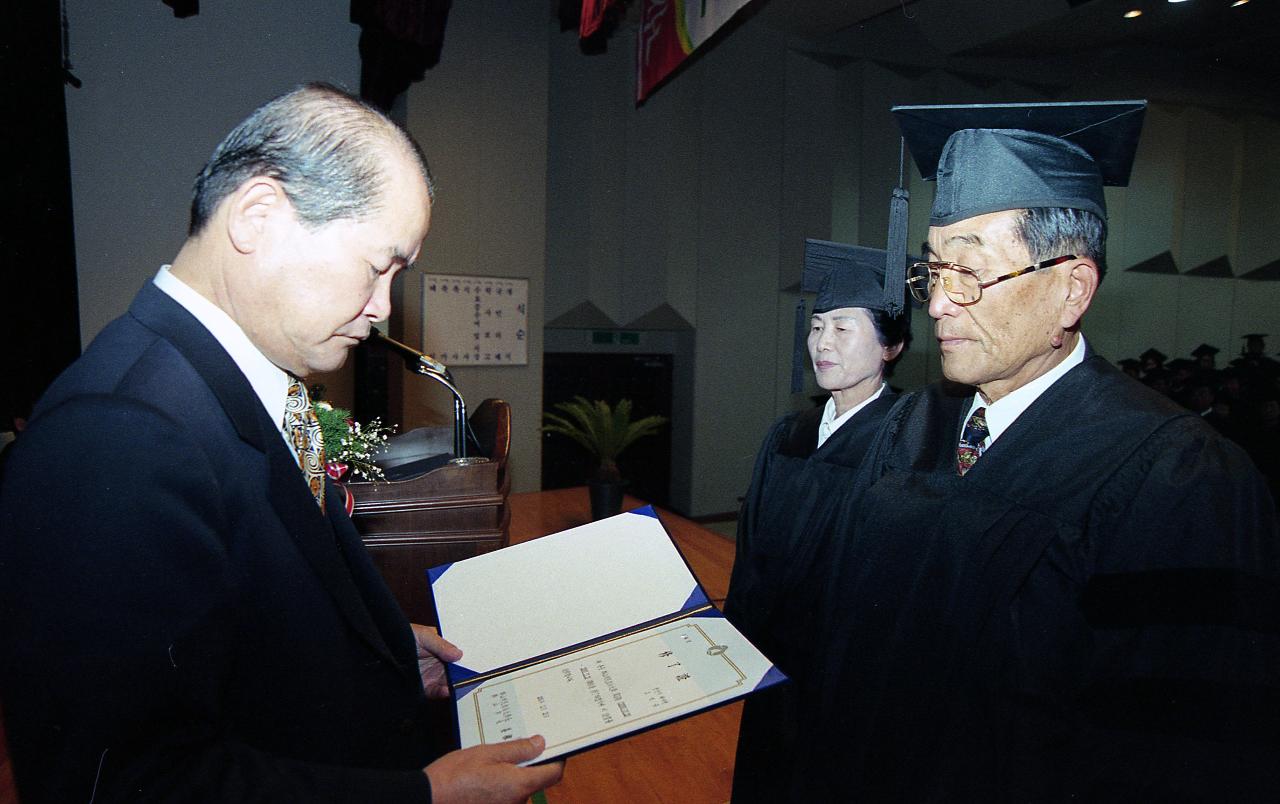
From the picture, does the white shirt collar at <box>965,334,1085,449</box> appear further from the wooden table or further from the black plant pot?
the black plant pot

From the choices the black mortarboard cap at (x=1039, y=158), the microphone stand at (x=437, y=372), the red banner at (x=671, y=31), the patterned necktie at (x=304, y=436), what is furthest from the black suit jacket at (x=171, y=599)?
the red banner at (x=671, y=31)

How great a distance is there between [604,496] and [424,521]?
2.42m

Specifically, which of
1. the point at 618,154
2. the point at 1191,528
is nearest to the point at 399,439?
the point at 1191,528

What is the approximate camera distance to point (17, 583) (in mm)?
582

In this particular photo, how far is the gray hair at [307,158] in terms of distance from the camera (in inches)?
29.5

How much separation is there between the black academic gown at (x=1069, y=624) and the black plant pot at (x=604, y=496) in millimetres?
2886

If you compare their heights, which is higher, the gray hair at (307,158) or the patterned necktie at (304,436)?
the gray hair at (307,158)

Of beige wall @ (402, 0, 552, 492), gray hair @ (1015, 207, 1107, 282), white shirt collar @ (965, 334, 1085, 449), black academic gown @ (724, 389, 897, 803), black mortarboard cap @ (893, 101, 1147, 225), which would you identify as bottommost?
black academic gown @ (724, 389, 897, 803)

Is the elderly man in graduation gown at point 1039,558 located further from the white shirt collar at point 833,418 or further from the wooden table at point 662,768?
the white shirt collar at point 833,418

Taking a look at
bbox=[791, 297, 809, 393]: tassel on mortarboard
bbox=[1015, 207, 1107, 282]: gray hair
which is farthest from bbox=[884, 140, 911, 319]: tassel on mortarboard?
bbox=[791, 297, 809, 393]: tassel on mortarboard

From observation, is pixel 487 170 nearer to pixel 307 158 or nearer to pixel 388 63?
pixel 388 63

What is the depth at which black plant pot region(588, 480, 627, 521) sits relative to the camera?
13.4 feet

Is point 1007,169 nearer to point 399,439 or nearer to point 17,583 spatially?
point 17,583

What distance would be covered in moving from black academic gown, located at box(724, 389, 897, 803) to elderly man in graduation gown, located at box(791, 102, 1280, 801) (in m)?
0.26
